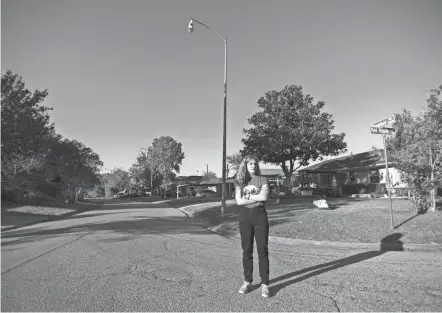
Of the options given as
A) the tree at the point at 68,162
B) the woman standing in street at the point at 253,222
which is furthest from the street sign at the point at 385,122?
the tree at the point at 68,162

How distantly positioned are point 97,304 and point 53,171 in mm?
29181

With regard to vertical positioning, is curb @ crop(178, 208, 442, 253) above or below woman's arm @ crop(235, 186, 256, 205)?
below

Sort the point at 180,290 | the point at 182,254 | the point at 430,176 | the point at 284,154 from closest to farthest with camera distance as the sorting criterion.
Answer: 1. the point at 180,290
2. the point at 182,254
3. the point at 430,176
4. the point at 284,154

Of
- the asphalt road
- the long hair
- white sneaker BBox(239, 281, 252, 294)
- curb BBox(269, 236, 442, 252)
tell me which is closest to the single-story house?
curb BBox(269, 236, 442, 252)

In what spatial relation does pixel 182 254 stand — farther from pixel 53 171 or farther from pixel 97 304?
pixel 53 171

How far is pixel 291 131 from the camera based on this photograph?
3303 centimetres

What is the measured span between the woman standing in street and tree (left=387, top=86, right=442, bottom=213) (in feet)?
27.4

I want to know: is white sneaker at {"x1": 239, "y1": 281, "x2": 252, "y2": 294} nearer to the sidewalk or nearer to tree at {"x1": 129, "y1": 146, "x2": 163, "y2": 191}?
the sidewalk

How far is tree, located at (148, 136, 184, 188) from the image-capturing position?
2849 inches

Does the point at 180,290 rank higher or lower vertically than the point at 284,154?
lower

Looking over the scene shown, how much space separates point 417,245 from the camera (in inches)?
271

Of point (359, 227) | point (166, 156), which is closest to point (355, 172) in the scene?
point (359, 227)

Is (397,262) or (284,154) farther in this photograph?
(284,154)

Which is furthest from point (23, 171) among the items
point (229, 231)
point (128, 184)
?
point (128, 184)
